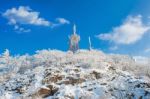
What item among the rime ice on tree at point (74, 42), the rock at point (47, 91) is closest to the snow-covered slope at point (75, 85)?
the rock at point (47, 91)

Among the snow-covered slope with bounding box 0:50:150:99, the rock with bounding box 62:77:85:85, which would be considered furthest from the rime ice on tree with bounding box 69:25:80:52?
the rock with bounding box 62:77:85:85

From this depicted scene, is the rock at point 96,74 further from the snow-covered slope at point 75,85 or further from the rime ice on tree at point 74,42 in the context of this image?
the rime ice on tree at point 74,42

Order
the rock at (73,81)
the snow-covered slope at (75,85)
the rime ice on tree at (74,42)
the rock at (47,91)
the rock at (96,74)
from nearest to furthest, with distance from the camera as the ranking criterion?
the snow-covered slope at (75,85) → the rock at (47,91) → the rock at (73,81) → the rock at (96,74) → the rime ice on tree at (74,42)

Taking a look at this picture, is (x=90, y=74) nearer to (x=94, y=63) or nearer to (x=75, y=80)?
(x=75, y=80)

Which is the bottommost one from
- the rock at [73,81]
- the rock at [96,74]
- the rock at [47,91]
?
the rock at [47,91]

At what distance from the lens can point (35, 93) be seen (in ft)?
187

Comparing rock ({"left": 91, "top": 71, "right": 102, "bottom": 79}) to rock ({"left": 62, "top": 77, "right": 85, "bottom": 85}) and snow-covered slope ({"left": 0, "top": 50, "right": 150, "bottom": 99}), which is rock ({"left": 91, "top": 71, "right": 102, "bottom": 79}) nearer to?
snow-covered slope ({"left": 0, "top": 50, "right": 150, "bottom": 99})

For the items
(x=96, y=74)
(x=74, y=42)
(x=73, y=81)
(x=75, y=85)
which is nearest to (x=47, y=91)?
(x=75, y=85)

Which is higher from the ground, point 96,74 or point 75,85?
point 96,74

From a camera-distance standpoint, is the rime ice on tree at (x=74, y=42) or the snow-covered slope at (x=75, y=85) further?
the rime ice on tree at (x=74, y=42)

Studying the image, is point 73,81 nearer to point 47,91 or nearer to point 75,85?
point 75,85

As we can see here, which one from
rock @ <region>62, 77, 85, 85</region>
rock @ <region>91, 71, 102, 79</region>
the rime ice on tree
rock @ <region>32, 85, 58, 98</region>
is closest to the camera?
rock @ <region>32, 85, 58, 98</region>

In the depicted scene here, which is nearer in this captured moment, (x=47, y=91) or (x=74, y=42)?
(x=47, y=91)

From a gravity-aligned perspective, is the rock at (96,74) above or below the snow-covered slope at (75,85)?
above
